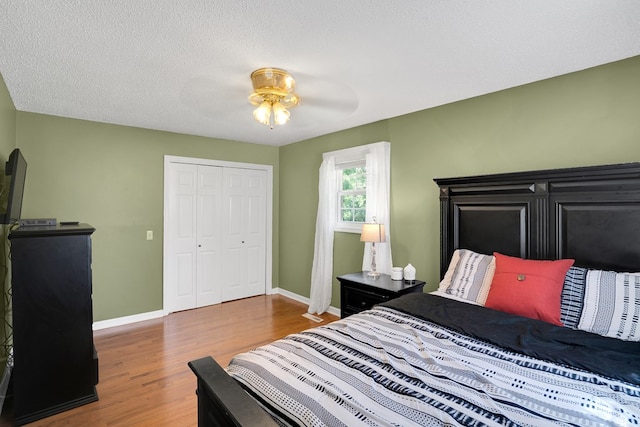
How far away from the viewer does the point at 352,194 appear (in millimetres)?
4305

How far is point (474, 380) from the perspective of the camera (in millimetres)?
1334

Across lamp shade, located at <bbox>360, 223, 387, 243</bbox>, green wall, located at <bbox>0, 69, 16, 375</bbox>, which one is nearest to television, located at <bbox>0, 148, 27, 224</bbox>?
green wall, located at <bbox>0, 69, 16, 375</bbox>

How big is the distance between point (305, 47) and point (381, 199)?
2021mm

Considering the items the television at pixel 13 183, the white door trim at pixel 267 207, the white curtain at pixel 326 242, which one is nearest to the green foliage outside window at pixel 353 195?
the white curtain at pixel 326 242

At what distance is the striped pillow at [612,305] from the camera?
175 centimetres

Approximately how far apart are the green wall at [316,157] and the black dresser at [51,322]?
3.61 ft

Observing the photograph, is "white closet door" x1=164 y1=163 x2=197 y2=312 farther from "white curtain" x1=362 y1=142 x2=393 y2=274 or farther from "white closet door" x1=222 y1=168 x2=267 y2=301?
"white curtain" x1=362 y1=142 x2=393 y2=274

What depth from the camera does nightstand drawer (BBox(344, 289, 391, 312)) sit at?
10.2 ft

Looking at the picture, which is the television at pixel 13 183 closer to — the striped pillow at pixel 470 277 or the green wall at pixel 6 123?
the green wall at pixel 6 123

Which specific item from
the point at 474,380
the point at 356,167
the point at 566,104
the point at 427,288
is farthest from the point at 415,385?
the point at 356,167

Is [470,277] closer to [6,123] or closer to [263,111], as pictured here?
[263,111]

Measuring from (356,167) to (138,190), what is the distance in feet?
9.30

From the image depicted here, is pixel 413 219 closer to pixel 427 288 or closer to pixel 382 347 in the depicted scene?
pixel 427 288

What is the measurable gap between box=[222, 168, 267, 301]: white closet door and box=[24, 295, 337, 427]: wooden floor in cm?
28
